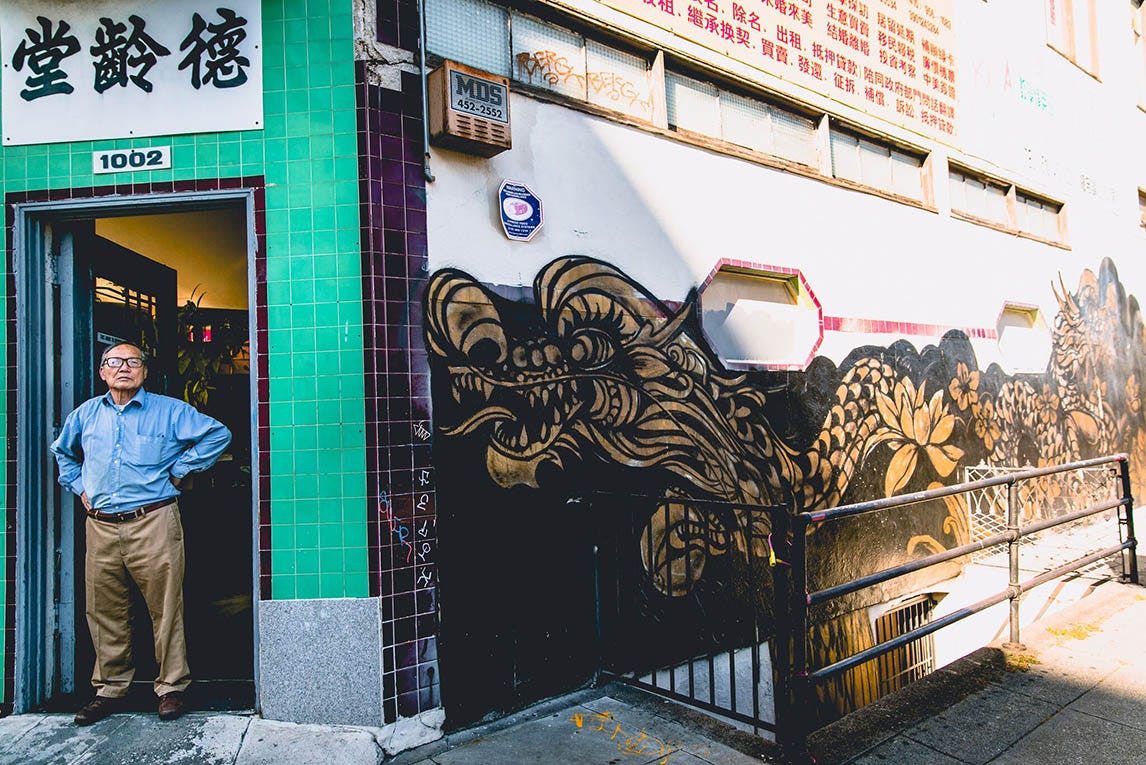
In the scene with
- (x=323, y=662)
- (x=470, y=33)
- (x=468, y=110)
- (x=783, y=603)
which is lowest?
(x=323, y=662)

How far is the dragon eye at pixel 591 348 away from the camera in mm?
4711

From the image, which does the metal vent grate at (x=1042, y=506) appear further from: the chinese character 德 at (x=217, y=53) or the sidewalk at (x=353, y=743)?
the chinese character 德 at (x=217, y=53)

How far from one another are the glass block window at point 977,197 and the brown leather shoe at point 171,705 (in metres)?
8.45

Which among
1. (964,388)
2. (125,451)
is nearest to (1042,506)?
(964,388)

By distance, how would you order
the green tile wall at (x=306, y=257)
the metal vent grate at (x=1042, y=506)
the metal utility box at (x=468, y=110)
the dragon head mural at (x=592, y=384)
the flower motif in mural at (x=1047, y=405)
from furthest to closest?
1. the flower motif in mural at (x=1047, y=405)
2. the metal vent grate at (x=1042, y=506)
3. the dragon head mural at (x=592, y=384)
4. the metal utility box at (x=468, y=110)
5. the green tile wall at (x=306, y=257)

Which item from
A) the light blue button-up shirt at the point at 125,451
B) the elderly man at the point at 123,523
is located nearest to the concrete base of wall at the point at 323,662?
the elderly man at the point at 123,523

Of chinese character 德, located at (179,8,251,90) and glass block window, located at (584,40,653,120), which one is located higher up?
glass block window, located at (584,40,653,120)

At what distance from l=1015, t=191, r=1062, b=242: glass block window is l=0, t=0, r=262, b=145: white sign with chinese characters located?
29.7 feet

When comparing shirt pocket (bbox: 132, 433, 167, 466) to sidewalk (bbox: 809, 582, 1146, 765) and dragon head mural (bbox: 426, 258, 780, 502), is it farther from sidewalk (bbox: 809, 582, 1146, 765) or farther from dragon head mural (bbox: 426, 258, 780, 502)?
sidewalk (bbox: 809, 582, 1146, 765)

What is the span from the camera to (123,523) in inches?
152

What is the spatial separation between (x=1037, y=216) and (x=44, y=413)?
1096cm

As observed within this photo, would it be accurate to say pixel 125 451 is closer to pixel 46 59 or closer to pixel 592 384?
pixel 46 59

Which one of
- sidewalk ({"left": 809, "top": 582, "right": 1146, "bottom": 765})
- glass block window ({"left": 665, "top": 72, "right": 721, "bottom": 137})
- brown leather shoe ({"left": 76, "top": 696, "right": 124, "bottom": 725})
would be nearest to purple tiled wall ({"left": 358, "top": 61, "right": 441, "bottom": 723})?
brown leather shoe ({"left": 76, "top": 696, "right": 124, "bottom": 725})

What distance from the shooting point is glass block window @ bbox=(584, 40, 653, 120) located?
5.11 meters
